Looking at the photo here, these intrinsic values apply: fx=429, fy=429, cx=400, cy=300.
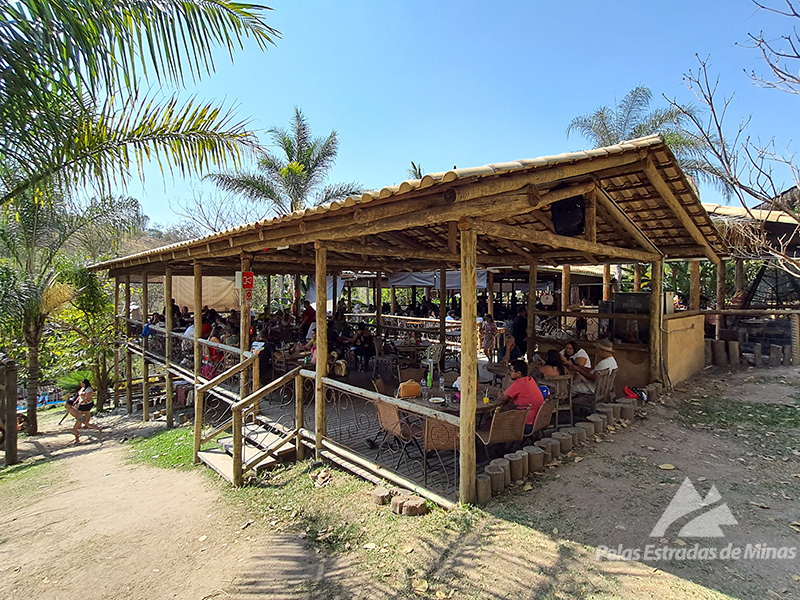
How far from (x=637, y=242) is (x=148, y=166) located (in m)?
7.43

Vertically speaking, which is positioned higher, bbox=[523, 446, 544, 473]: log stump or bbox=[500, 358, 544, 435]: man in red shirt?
bbox=[500, 358, 544, 435]: man in red shirt

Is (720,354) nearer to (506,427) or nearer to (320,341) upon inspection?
(506,427)

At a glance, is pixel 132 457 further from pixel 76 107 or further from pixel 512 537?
pixel 512 537

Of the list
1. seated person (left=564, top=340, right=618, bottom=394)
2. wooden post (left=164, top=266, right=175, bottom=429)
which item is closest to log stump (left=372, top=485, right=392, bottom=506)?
seated person (left=564, top=340, right=618, bottom=394)

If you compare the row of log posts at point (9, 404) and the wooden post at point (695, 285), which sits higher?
the wooden post at point (695, 285)

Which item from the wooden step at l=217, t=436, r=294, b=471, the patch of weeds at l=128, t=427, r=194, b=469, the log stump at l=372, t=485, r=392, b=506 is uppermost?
the log stump at l=372, t=485, r=392, b=506

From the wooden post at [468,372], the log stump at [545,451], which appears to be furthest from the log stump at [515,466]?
the wooden post at [468,372]

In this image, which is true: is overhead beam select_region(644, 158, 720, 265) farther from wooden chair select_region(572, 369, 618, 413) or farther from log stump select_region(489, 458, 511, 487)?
log stump select_region(489, 458, 511, 487)

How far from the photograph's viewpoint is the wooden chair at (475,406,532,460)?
440 cm

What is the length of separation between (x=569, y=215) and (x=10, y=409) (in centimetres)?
1141

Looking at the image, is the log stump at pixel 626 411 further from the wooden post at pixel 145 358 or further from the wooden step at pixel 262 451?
the wooden post at pixel 145 358

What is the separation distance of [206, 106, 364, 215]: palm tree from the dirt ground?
15.2 meters

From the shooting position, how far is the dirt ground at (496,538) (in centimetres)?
306

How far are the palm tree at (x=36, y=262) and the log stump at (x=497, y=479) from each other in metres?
10.8
